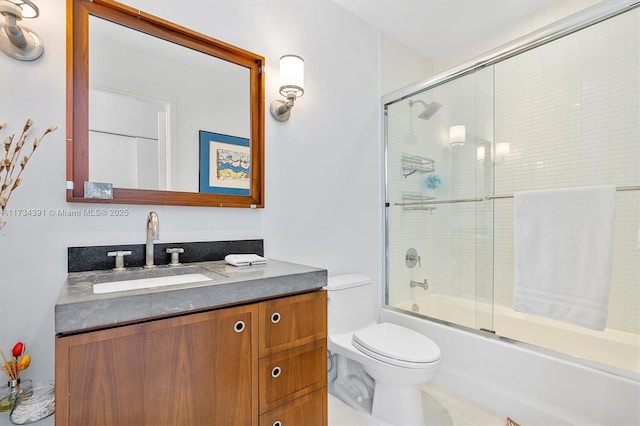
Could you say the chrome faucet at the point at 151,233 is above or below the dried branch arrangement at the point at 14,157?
below

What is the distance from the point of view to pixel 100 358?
0.80 m

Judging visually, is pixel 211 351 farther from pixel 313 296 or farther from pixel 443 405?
pixel 443 405

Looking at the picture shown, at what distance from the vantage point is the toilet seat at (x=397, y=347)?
1.47 meters

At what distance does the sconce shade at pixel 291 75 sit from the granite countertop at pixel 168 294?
0.93 metres

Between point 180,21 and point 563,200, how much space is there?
198 centimetres

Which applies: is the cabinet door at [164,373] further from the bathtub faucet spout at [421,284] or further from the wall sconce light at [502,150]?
the wall sconce light at [502,150]

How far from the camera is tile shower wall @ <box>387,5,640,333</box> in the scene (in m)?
1.60

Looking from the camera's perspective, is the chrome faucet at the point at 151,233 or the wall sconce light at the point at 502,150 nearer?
the chrome faucet at the point at 151,233

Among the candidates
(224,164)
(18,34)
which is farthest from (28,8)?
(224,164)

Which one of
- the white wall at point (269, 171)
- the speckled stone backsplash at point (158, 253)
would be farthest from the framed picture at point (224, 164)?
the speckled stone backsplash at point (158, 253)

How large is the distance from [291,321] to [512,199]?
1.73 metres

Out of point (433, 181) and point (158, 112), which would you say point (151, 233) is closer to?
point (158, 112)

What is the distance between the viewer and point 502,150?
2121 millimetres

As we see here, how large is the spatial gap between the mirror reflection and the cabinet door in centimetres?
75
